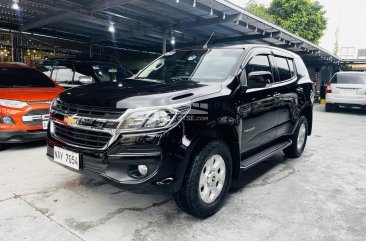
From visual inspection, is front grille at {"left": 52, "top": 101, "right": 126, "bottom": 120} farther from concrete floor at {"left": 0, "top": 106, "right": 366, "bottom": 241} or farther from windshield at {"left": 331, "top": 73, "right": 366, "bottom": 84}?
windshield at {"left": 331, "top": 73, "right": 366, "bottom": 84}

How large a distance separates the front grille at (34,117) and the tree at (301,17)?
27200 millimetres

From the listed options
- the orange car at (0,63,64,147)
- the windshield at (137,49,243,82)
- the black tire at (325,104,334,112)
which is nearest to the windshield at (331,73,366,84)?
the black tire at (325,104,334,112)

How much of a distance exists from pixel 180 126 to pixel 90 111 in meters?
0.78

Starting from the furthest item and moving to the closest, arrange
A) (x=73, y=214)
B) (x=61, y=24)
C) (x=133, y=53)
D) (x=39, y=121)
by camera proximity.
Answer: (x=133, y=53)
(x=61, y=24)
(x=39, y=121)
(x=73, y=214)

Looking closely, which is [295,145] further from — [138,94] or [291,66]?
[138,94]

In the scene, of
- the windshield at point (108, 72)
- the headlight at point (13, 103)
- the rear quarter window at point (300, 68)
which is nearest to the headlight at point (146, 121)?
the headlight at point (13, 103)

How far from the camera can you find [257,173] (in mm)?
4125

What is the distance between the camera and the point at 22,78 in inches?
217

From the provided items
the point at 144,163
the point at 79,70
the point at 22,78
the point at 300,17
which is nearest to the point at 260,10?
the point at 300,17

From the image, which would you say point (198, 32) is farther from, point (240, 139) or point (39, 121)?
point (240, 139)

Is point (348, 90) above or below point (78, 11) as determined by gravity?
below

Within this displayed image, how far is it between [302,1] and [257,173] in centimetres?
2849

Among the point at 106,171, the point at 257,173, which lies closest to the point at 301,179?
the point at 257,173

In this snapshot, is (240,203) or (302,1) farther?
(302,1)
